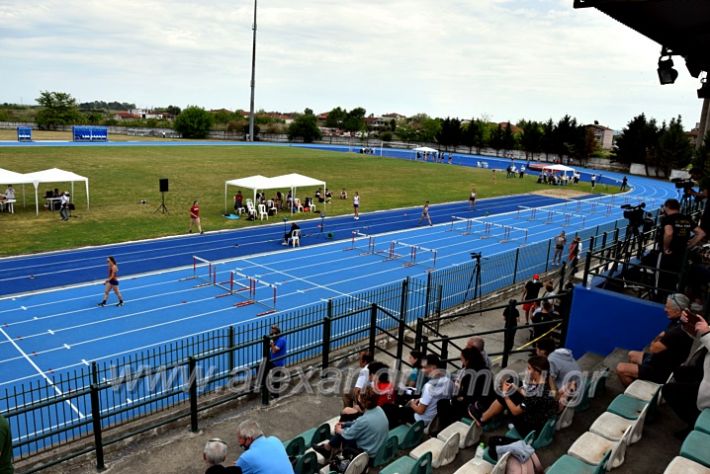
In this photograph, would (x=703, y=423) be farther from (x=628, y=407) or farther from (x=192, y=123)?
(x=192, y=123)

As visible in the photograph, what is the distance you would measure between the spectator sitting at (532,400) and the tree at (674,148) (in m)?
73.4

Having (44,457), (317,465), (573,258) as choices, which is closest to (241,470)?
(317,465)

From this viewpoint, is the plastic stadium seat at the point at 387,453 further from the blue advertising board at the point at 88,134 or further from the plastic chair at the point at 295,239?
the blue advertising board at the point at 88,134

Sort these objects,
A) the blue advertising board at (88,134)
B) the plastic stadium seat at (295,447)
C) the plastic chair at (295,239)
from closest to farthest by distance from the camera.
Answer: the plastic stadium seat at (295,447) → the plastic chair at (295,239) → the blue advertising board at (88,134)

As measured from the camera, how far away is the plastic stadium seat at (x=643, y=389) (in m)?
6.76

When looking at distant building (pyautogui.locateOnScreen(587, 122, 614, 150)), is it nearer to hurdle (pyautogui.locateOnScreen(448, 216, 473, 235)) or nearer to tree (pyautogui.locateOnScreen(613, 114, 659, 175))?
tree (pyautogui.locateOnScreen(613, 114, 659, 175))

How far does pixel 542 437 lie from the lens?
242 inches

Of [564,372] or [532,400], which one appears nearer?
[532,400]

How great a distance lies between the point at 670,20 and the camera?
8.35 meters

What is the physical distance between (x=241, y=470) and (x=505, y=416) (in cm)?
354

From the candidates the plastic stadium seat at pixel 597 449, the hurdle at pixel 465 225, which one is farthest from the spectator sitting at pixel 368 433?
the hurdle at pixel 465 225

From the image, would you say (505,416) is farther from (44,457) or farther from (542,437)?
(44,457)

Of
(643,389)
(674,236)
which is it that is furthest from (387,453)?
(674,236)

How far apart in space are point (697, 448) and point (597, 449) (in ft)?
3.38
